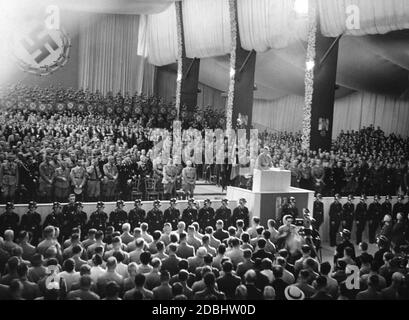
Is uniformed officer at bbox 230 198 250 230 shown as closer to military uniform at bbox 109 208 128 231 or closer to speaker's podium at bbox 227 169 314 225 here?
speaker's podium at bbox 227 169 314 225

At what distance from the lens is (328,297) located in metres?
5.52

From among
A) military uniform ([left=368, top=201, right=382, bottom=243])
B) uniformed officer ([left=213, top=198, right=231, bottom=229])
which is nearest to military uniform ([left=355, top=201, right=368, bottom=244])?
military uniform ([left=368, top=201, right=382, bottom=243])

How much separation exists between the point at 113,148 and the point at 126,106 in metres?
9.20

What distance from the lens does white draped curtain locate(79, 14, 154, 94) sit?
1073 inches

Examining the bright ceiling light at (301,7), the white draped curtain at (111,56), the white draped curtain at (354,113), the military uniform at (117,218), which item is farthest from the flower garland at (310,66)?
the white draped curtain at (111,56)

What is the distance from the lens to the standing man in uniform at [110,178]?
12.4 m

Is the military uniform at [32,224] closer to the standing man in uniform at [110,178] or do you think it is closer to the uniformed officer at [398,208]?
the standing man in uniform at [110,178]

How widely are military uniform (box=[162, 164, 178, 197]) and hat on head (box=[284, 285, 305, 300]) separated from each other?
7506 millimetres

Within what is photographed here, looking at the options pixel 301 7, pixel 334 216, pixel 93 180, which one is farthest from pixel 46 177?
pixel 301 7

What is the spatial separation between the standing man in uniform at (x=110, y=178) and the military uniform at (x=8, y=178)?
88.8 inches

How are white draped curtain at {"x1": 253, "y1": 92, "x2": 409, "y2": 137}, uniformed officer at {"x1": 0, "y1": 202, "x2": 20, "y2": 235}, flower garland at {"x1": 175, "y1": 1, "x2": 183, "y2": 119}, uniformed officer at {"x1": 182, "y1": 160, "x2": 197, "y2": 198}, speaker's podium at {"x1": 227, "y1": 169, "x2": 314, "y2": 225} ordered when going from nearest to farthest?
uniformed officer at {"x1": 0, "y1": 202, "x2": 20, "y2": 235}
speaker's podium at {"x1": 227, "y1": 169, "x2": 314, "y2": 225}
uniformed officer at {"x1": 182, "y1": 160, "x2": 197, "y2": 198}
white draped curtain at {"x1": 253, "y1": 92, "x2": 409, "y2": 137}
flower garland at {"x1": 175, "y1": 1, "x2": 183, "y2": 119}

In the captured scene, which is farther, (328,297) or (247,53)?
(247,53)
